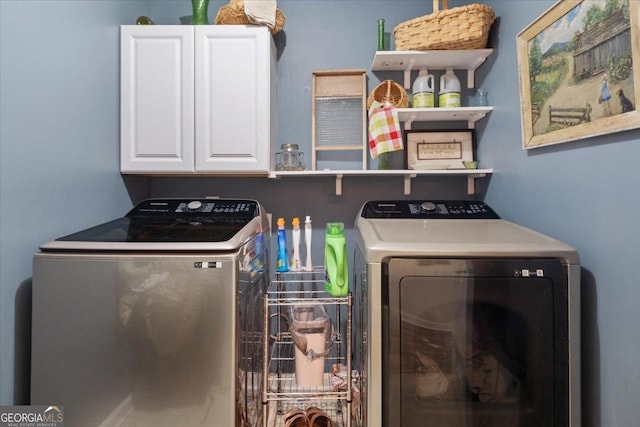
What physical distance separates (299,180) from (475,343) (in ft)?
4.25

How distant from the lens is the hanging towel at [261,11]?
5.74ft

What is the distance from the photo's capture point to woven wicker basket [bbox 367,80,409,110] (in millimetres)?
1944

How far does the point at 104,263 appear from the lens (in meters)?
1.19

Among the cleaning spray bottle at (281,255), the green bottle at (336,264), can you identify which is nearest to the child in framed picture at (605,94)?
the green bottle at (336,264)

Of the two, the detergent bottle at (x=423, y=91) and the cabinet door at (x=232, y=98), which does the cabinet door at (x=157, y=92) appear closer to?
the cabinet door at (x=232, y=98)

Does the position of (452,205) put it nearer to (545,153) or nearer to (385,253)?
(545,153)

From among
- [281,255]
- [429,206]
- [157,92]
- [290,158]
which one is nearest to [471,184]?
[429,206]

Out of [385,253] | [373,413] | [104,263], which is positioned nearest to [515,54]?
[385,253]

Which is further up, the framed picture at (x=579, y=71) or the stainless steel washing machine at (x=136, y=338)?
the framed picture at (x=579, y=71)

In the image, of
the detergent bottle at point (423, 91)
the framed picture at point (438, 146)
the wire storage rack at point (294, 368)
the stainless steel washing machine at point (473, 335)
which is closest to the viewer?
the stainless steel washing machine at point (473, 335)

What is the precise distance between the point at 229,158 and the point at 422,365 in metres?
1.27

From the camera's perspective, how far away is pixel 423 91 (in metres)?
1.93

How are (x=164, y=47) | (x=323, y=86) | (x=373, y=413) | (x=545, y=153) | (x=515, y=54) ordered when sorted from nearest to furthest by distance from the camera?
1. (x=373, y=413)
2. (x=545, y=153)
3. (x=515, y=54)
4. (x=164, y=47)
5. (x=323, y=86)

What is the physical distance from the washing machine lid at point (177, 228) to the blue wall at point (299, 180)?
0.50 ft
